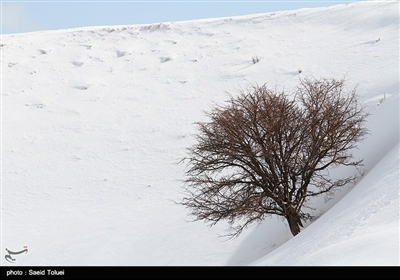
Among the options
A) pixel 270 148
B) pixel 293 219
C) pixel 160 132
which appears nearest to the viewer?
pixel 270 148

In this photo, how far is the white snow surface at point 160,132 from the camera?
1059cm

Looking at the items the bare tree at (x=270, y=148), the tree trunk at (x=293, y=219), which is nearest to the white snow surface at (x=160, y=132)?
the tree trunk at (x=293, y=219)

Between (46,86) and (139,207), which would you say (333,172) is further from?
(46,86)

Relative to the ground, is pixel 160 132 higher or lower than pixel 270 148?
higher

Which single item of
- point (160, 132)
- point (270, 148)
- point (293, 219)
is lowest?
point (293, 219)

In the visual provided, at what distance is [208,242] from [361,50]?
1650cm

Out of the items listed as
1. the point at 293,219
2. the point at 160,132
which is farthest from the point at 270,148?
the point at 160,132

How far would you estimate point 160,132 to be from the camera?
23.0m

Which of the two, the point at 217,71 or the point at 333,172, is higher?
the point at 217,71

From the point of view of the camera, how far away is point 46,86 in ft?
96.0

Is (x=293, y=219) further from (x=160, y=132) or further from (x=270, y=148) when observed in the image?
(x=160, y=132)

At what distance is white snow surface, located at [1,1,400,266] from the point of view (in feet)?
34.8

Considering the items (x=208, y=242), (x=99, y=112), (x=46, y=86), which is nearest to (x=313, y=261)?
(x=208, y=242)

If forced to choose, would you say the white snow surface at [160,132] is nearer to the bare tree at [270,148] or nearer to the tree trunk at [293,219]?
the tree trunk at [293,219]
